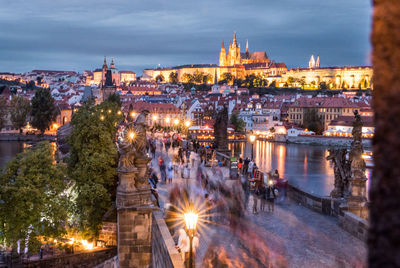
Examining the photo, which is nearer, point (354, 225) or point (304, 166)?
point (354, 225)

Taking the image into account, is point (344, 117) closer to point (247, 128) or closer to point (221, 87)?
point (247, 128)

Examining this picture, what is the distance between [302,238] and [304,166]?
130 feet

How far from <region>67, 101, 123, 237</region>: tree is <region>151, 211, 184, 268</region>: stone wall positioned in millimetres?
6496

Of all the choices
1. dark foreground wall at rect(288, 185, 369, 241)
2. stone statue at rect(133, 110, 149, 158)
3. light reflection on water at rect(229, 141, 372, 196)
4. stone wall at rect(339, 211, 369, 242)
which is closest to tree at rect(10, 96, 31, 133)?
light reflection on water at rect(229, 141, 372, 196)

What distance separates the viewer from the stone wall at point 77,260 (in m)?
14.5

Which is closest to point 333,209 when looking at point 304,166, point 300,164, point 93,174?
point 93,174

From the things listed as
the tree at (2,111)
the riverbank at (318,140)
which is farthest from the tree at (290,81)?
the tree at (2,111)

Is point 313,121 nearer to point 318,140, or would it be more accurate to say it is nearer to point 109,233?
point 318,140

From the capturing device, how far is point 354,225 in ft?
28.7

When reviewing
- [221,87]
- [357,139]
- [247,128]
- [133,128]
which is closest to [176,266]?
[133,128]

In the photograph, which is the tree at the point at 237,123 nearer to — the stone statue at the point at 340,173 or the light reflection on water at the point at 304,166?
the light reflection on water at the point at 304,166

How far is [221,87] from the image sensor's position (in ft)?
446

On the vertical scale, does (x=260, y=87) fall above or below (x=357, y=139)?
above

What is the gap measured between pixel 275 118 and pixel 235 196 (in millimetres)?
78410
